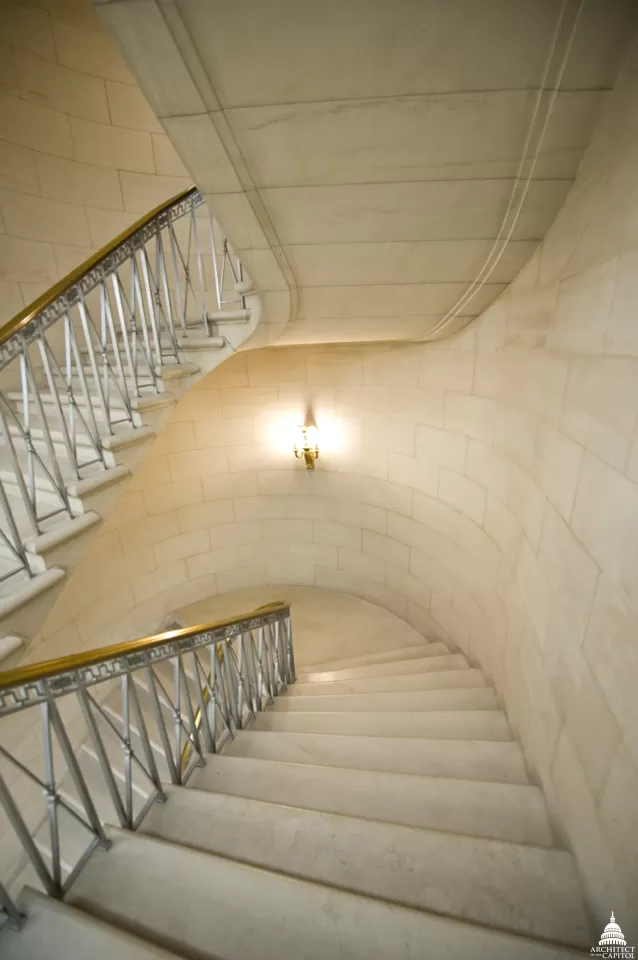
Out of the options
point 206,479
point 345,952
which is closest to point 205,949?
point 345,952

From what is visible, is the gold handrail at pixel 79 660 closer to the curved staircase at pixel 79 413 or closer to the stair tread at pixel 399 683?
the curved staircase at pixel 79 413

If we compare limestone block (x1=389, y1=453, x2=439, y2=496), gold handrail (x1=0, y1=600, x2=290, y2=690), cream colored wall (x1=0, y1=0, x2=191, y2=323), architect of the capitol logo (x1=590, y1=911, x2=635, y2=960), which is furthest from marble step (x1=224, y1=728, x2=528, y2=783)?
cream colored wall (x1=0, y1=0, x2=191, y2=323)

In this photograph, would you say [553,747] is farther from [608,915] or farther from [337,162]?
[337,162]

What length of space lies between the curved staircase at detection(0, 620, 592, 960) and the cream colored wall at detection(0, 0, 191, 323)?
3805 millimetres

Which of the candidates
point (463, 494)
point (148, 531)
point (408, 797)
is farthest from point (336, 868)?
point (148, 531)

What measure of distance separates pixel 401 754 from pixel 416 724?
0.32m

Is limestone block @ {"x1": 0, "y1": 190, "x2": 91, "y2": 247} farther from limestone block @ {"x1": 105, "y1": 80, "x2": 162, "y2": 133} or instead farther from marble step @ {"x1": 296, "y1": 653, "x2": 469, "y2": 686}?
marble step @ {"x1": 296, "y1": 653, "x2": 469, "y2": 686}

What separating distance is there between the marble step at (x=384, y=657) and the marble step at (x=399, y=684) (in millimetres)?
736

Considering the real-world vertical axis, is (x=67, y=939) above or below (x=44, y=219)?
below

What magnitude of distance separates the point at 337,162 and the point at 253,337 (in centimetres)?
139

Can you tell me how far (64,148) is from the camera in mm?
3551

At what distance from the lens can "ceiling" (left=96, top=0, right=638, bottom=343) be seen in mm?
1149

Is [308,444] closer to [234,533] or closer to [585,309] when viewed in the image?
[234,533]

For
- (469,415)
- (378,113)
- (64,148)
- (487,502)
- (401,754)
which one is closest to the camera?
(378,113)
